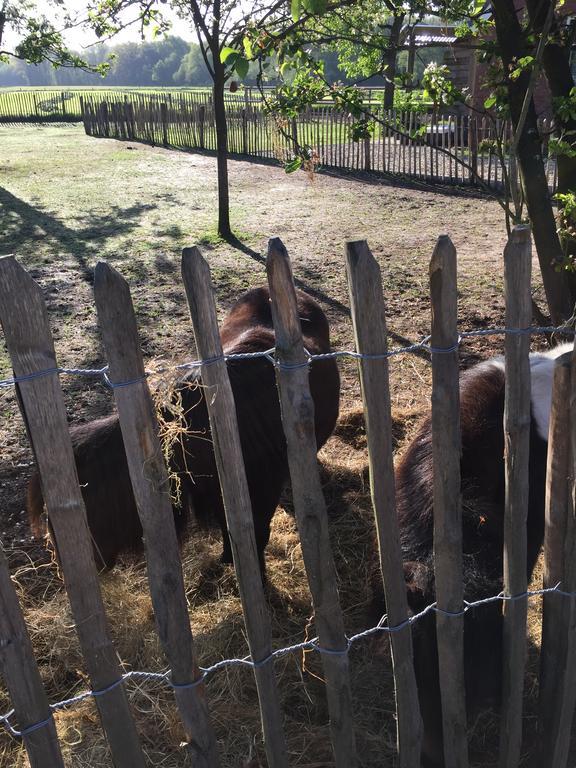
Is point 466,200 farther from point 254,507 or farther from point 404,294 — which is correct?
point 254,507

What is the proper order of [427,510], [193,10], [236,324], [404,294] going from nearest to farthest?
[427,510] → [236,324] → [404,294] → [193,10]

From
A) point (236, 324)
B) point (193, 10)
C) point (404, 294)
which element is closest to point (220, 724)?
point (236, 324)

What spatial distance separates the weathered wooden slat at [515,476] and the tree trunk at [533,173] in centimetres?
311

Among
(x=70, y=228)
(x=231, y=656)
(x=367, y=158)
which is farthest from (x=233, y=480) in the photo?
(x=367, y=158)

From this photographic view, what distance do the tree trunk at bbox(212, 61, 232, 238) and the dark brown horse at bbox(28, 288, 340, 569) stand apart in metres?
5.54

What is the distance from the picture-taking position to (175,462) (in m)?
2.72

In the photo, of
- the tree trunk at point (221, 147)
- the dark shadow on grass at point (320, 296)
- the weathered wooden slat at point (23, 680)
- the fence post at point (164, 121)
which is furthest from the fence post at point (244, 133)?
the weathered wooden slat at point (23, 680)

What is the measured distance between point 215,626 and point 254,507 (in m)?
0.58

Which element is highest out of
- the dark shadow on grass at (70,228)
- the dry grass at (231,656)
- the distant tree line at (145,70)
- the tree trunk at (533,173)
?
the distant tree line at (145,70)

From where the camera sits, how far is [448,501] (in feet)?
6.21

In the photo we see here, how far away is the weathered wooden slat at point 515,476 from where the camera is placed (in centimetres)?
177

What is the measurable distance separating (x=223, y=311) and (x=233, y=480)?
5.05 meters

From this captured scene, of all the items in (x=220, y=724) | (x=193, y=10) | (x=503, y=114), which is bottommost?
(x=220, y=724)

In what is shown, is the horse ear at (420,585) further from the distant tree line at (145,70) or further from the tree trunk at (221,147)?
the distant tree line at (145,70)
